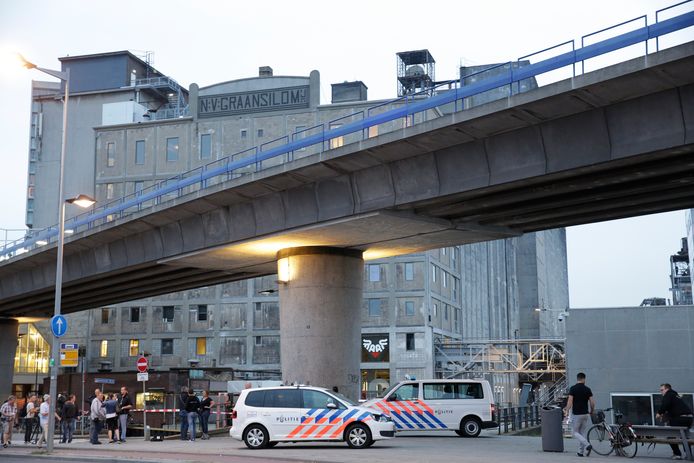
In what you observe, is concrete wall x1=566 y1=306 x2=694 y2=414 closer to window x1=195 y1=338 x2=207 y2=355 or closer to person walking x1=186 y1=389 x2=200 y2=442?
person walking x1=186 y1=389 x2=200 y2=442

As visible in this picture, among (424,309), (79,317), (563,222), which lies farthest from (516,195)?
(79,317)

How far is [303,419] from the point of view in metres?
23.4

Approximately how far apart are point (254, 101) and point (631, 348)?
48585mm

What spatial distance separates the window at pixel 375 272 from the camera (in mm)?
70125

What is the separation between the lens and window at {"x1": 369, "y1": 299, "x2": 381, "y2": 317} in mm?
69625

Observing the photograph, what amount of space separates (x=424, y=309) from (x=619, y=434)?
48052 mm

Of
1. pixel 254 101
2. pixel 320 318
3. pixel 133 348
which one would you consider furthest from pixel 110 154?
pixel 320 318

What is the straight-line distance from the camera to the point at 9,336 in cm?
6397

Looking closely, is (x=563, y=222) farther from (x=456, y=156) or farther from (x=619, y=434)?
(x=619, y=434)

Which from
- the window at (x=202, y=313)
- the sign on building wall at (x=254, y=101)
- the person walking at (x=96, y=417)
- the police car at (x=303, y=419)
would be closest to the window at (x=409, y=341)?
the window at (x=202, y=313)

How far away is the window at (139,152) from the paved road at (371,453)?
54026mm

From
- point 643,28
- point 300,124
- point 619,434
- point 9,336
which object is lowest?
point 619,434

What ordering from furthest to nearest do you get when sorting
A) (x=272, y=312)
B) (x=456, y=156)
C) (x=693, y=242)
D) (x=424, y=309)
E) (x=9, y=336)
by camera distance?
(x=693, y=242) < (x=272, y=312) < (x=424, y=309) < (x=9, y=336) < (x=456, y=156)

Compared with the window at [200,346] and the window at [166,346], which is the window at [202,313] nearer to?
the window at [200,346]
